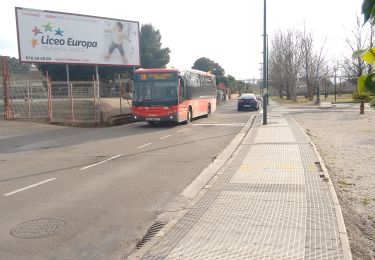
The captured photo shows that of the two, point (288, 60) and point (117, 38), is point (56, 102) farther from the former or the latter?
point (288, 60)

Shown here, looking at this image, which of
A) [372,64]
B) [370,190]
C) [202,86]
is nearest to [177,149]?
[370,190]

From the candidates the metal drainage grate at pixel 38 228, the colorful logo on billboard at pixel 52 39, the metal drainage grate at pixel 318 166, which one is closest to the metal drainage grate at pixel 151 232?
the metal drainage grate at pixel 38 228

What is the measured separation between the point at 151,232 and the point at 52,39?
2696 cm

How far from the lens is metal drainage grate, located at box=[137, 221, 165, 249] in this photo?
5348 millimetres

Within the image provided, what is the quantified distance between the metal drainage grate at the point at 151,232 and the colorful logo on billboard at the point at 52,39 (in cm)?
2568

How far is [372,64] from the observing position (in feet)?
7.05

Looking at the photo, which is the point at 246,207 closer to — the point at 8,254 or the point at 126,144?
the point at 8,254

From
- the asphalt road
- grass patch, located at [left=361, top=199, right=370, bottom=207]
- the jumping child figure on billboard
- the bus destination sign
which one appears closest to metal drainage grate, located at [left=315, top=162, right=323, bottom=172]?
grass patch, located at [left=361, top=199, right=370, bottom=207]

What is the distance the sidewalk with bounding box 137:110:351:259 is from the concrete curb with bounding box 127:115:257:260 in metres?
0.08

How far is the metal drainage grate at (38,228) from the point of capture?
18.6 ft

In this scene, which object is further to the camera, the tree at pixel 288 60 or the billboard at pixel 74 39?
the tree at pixel 288 60

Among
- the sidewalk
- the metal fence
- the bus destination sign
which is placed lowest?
the sidewalk

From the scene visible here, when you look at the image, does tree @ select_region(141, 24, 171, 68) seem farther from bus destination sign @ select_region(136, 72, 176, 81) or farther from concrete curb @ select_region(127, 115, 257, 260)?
concrete curb @ select_region(127, 115, 257, 260)

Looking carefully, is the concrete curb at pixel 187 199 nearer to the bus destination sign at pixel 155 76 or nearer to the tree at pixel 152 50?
the bus destination sign at pixel 155 76
